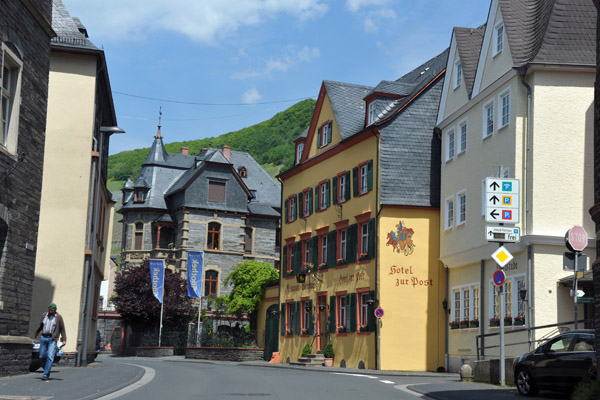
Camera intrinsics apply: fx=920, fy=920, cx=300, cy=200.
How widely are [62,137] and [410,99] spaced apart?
15267mm

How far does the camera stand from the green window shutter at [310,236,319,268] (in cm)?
4409

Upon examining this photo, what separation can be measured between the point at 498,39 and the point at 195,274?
87.3 ft

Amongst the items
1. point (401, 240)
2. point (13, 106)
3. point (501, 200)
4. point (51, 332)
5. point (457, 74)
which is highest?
point (457, 74)

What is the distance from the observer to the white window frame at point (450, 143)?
34.9m

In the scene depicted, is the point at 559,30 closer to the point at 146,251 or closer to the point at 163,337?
the point at 163,337

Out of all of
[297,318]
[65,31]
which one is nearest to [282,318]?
[297,318]

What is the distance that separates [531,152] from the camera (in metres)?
28.5

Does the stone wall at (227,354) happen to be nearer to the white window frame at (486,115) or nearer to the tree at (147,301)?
the tree at (147,301)

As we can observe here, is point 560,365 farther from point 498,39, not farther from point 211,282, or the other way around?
point 211,282

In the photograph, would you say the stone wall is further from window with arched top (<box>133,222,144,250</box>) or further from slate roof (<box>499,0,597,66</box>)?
slate roof (<box>499,0,597,66</box>)

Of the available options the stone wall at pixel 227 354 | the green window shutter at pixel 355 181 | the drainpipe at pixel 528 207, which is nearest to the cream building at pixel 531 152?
the drainpipe at pixel 528 207

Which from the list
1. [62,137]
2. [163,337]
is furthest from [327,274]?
[163,337]

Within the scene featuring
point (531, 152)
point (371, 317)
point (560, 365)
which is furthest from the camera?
point (371, 317)

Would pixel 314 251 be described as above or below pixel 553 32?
below
